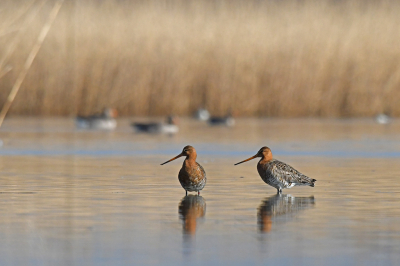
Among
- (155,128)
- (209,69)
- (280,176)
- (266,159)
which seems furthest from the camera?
(209,69)

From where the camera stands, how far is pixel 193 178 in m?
8.16

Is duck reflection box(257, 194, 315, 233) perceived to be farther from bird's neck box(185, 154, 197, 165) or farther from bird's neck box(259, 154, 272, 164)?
bird's neck box(185, 154, 197, 165)

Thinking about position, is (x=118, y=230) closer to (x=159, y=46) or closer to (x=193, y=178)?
(x=193, y=178)

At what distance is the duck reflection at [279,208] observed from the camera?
21.5 feet

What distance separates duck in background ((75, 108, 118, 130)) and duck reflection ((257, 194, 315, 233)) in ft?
41.0

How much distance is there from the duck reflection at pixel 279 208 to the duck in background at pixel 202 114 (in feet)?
47.0

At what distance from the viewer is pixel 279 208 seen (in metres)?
7.35

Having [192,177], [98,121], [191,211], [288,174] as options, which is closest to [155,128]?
[98,121]

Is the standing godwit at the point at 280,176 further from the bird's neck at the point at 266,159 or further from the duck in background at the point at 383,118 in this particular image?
the duck in background at the point at 383,118

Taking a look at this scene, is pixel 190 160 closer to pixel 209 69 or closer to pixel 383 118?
pixel 209 69

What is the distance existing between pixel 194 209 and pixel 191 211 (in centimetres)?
12

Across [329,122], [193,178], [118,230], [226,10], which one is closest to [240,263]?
[118,230]

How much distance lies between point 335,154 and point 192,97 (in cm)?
872

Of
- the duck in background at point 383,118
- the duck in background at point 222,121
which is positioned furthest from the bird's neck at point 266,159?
the duck in background at point 383,118
